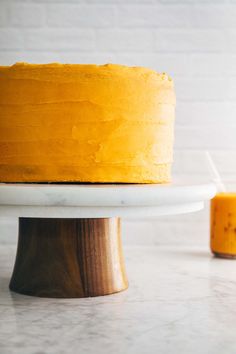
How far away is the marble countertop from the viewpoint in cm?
74

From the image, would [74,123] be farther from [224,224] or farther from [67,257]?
[224,224]

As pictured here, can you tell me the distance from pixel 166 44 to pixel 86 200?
0.89m

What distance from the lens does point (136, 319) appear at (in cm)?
85

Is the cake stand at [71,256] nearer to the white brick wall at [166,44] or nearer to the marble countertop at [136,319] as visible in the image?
the marble countertop at [136,319]

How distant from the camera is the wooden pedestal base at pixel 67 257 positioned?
0.94 meters

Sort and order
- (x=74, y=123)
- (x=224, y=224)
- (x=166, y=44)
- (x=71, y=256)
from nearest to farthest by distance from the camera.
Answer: (x=74, y=123)
(x=71, y=256)
(x=224, y=224)
(x=166, y=44)

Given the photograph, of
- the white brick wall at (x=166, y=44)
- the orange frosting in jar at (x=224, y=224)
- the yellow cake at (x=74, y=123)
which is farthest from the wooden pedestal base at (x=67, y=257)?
the white brick wall at (x=166, y=44)

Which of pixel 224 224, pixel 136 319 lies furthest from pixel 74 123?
pixel 224 224

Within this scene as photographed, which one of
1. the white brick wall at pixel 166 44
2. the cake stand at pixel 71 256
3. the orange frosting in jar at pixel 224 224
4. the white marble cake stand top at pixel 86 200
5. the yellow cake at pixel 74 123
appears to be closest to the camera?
the white marble cake stand top at pixel 86 200

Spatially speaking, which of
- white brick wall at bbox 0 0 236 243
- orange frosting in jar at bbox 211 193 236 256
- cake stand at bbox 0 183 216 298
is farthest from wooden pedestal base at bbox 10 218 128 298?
white brick wall at bbox 0 0 236 243

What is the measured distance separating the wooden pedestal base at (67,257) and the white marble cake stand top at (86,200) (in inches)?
7.9

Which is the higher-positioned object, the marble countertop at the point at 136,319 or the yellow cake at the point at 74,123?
the yellow cake at the point at 74,123

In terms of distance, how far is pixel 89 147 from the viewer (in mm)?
833

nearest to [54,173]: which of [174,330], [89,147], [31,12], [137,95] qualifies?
[89,147]
